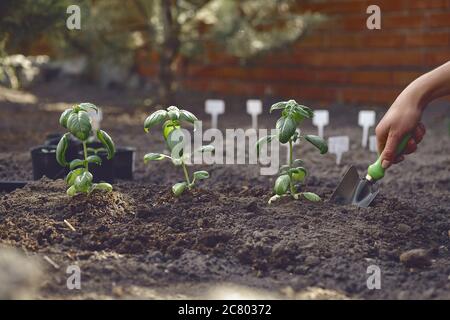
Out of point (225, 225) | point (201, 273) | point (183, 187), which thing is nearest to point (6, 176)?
point (183, 187)

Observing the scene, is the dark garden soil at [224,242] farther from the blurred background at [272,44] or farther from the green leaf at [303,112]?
the blurred background at [272,44]

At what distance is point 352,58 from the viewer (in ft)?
25.1

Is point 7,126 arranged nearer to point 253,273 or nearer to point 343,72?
point 343,72

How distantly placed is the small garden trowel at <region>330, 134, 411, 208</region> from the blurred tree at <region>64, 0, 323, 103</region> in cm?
392

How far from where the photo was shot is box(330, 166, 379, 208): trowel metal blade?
3.54 metres

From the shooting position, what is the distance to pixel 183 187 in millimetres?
3436

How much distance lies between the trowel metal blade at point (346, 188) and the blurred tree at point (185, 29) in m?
3.92

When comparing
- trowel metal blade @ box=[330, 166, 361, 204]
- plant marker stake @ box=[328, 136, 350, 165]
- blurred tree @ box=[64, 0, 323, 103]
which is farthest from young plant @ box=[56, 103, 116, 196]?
blurred tree @ box=[64, 0, 323, 103]

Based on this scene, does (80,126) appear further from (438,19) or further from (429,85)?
(438,19)

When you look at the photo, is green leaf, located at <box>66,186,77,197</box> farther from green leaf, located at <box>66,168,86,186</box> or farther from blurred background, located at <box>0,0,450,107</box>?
blurred background, located at <box>0,0,450,107</box>

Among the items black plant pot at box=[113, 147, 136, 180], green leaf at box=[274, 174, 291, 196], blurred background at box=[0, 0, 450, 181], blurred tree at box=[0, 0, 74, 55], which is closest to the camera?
green leaf at box=[274, 174, 291, 196]

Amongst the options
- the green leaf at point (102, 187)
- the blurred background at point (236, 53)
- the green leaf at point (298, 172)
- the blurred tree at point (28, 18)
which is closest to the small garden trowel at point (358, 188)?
the green leaf at point (298, 172)

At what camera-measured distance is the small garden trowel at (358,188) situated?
11.3 ft

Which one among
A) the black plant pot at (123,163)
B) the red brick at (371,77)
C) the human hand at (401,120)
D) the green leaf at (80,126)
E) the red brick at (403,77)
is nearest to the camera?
the human hand at (401,120)
